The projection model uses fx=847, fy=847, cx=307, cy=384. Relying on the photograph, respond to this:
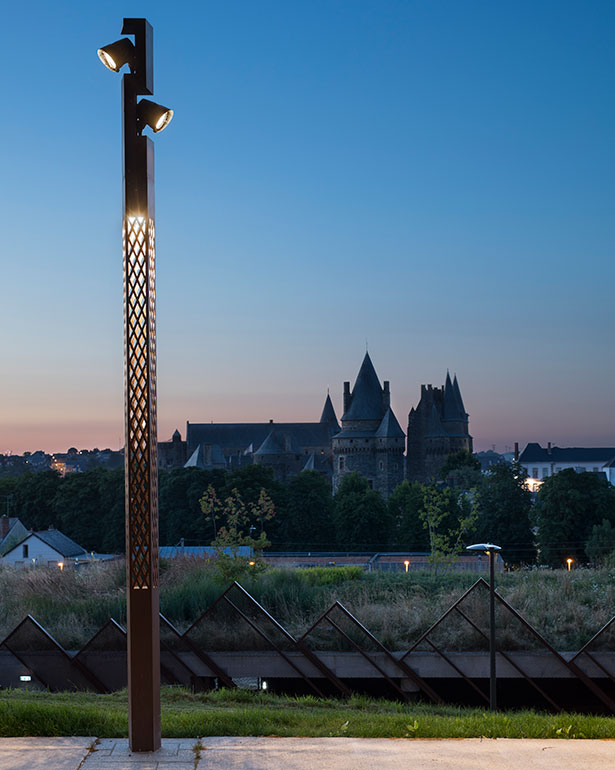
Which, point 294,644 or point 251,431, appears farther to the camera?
point 251,431

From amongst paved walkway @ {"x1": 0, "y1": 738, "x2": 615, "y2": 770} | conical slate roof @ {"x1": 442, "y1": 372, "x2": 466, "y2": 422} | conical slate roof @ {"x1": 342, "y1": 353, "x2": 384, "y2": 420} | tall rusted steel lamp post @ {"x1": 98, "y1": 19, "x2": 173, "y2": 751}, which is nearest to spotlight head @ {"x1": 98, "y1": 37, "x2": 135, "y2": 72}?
tall rusted steel lamp post @ {"x1": 98, "y1": 19, "x2": 173, "y2": 751}

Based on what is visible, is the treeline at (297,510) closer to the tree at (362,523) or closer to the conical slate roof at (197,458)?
the tree at (362,523)

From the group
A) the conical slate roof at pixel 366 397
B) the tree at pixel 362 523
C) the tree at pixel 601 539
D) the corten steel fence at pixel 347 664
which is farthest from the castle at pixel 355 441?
the corten steel fence at pixel 347 664

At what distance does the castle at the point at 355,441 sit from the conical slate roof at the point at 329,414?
0.13 metres

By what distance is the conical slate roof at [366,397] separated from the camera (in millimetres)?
86750

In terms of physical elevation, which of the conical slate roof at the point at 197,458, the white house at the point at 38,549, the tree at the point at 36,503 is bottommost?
the white house at the point at 38,549

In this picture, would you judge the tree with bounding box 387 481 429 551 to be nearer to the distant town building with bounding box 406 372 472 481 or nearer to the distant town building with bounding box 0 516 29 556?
the distant town building with bounding box 0 516 29 556

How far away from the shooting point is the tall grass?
→ 9875 millimetres

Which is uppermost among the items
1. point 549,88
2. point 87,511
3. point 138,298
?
point 549,88

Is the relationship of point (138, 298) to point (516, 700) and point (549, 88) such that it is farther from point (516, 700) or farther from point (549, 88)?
point (549, 88)

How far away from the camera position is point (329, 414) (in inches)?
4240

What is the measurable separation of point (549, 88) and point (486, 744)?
14.1m

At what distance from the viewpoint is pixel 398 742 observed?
15.2ft

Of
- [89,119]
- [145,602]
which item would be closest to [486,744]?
[145,602]
